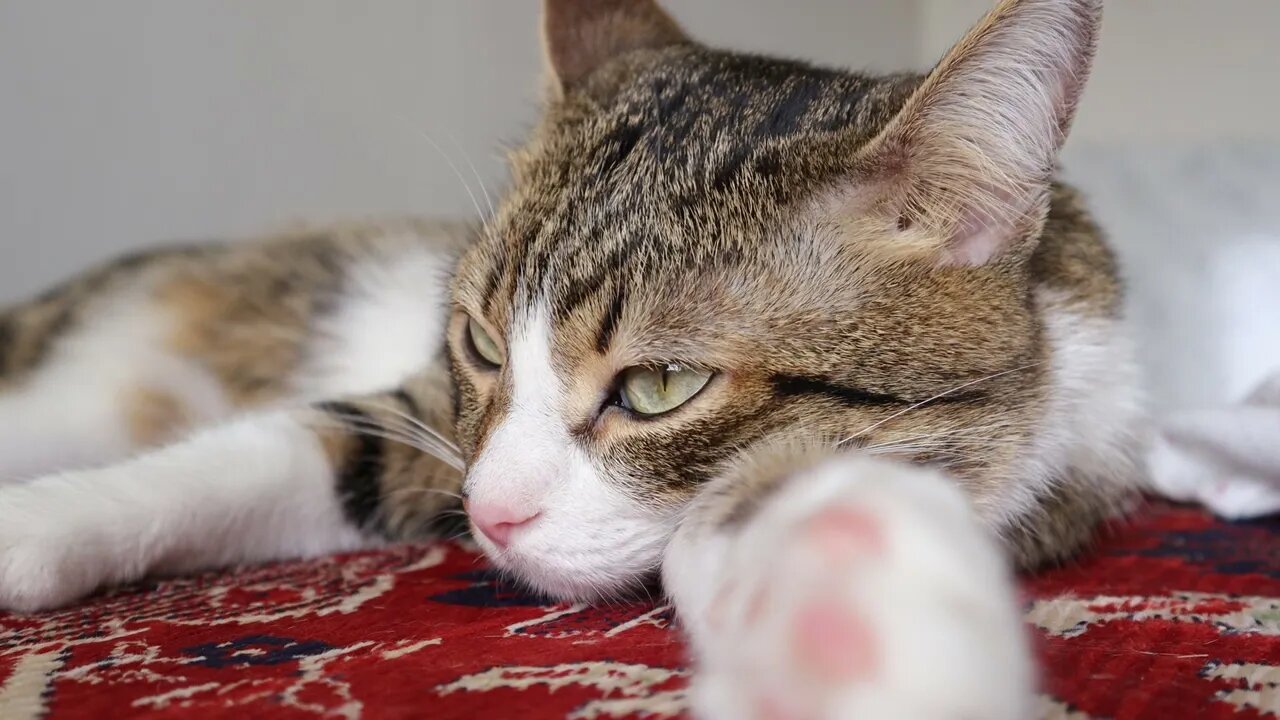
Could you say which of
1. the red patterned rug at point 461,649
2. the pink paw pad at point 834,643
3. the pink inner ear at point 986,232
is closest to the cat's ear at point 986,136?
the pink inner ear at point 986,232

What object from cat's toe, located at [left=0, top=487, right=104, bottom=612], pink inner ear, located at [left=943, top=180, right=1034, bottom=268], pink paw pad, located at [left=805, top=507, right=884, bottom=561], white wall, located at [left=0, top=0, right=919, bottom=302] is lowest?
pink paw pad, located at [left=805, top=507, right=884, bottom=561]

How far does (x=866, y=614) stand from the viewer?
398 millimetres

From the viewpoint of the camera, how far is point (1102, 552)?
1003mm

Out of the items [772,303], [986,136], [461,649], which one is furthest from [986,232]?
[461,649]

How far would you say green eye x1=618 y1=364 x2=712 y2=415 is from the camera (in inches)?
28.5

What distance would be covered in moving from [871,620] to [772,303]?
363 millimetres

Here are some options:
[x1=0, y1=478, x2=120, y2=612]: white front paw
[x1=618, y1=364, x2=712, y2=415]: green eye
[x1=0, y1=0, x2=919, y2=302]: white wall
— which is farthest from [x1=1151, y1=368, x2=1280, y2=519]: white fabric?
[x1=0, y1=478, x2=120, y2=612]: white front paw

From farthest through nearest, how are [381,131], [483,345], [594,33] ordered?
[381,131]
[594,33]
[483,345]

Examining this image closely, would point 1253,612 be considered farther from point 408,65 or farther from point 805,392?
point 408,65

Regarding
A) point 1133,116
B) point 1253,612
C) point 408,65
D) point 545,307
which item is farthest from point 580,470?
point 1133,116

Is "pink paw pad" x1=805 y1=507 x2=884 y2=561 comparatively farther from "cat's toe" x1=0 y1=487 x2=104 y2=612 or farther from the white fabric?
the white fabric

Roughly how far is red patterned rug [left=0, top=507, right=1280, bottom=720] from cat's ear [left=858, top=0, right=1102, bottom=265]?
1.03ft

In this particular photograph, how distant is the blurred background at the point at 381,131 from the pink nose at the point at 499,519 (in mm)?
961

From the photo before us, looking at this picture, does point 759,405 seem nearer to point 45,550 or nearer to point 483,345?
point 483,345
